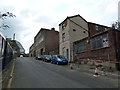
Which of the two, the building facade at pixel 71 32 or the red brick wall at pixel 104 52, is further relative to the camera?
the building facade at pixel 71 32

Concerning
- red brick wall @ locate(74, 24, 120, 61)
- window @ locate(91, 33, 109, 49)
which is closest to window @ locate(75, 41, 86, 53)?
red brick wall @ locate(74, 24, 120, 61)

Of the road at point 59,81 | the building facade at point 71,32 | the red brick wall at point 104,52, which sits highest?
the building facade at point 71,32

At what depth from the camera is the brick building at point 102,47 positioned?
15.6 m

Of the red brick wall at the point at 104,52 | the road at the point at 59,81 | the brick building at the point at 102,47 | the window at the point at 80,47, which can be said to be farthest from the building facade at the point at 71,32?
the road at the point at 59,81

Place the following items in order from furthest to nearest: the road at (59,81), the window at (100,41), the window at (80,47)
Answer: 1. the window at (80,47)
2. the window at (100,41)
3. the road at (59,81)

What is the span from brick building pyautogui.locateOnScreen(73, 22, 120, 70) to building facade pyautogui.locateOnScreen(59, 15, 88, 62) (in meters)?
3.49

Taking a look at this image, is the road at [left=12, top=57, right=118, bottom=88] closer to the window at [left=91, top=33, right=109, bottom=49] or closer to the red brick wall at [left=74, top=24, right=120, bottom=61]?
the red brick wall at [left=74, top=24, right=120, bottom=61]

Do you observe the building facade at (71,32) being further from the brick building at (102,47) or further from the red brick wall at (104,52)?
the red brick wall at (104,52)

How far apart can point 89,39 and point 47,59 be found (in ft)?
39.2

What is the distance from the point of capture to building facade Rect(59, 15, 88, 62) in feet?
90.7

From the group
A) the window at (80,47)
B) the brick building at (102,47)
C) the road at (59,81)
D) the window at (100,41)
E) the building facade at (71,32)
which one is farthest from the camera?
the building facade at (71,32)

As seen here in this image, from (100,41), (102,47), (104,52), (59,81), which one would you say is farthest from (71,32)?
(59,81)

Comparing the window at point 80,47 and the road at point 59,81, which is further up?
the window at point 80,47

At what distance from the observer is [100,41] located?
18109 millimetres
